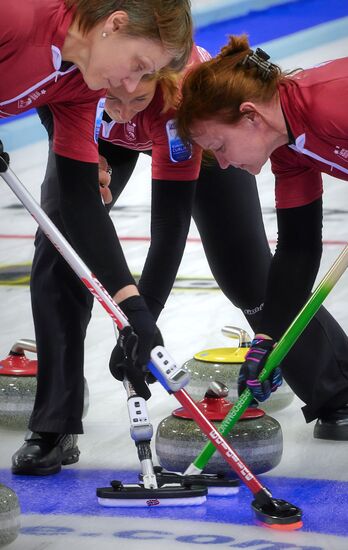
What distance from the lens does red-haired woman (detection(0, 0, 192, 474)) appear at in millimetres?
2641

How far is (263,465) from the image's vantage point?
318 cm

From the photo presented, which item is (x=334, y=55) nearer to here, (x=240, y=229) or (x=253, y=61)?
(x=240, y=229)

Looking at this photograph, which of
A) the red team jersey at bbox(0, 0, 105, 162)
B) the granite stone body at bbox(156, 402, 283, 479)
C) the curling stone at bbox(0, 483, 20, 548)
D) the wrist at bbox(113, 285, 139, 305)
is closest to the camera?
the curling stone at bbox(0, 483, 20, 548)

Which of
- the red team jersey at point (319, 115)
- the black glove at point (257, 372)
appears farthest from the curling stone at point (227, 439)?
the red team jersey at point (319, 115)

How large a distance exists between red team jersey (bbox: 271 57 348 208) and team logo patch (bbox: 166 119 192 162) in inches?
10.2

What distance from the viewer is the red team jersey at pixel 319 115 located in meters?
2.77

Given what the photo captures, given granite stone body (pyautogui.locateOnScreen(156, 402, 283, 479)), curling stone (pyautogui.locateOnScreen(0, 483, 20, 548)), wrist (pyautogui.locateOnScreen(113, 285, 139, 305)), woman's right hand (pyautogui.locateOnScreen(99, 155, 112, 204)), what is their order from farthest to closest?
woman's right hand (pyautogui.locateOnScreen(99, 155, 112, 204))
granite stone body (pyautogui.locateOnScreen(156, 402, 283, 479))
wrist (pyautogui.locateOnScreen(113, 285, 139, 305))
curling stone (pyautogui.locateOnScreen(0, 483, 20, 548))

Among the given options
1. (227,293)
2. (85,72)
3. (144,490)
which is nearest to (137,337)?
(144,490)

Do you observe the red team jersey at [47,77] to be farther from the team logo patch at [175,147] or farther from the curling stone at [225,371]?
the curling stone at [225,371]

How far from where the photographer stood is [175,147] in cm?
312

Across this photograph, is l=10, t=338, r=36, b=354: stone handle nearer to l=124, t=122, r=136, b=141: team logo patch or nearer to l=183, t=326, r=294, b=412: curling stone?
l=183, t=326, r=294, b=412: curling stone

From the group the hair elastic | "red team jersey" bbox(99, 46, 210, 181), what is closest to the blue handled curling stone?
"red team jersey" bbox(99, 46, 210, 181)

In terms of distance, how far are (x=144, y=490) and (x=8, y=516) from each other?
520 mm

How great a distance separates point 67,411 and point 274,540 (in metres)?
A: 0.84
